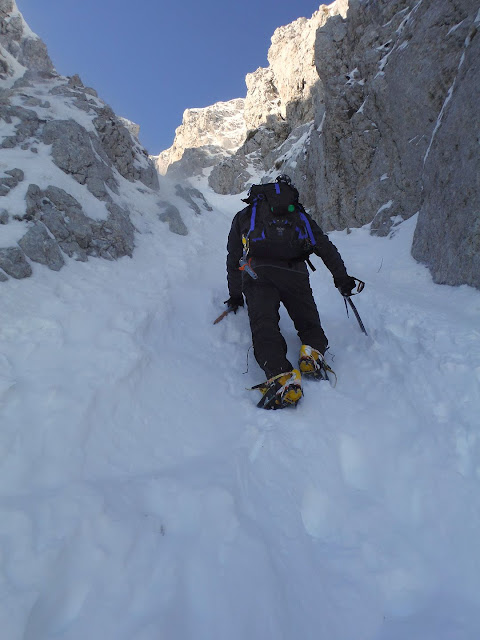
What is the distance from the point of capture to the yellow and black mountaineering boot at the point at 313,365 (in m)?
3.86

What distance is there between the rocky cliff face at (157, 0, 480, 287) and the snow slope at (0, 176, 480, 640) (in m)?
3.45

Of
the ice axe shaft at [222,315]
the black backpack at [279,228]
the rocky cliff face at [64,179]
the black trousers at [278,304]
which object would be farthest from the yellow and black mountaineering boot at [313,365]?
the rocky cliff face at [64,179]

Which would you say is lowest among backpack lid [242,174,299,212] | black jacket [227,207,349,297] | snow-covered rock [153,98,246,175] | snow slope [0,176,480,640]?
snow slope [0,176,480,640]

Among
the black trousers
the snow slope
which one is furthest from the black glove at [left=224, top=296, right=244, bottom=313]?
the snow slope

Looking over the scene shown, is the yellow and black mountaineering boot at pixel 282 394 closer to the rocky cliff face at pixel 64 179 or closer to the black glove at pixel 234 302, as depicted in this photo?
the black glove at pixel 234 302

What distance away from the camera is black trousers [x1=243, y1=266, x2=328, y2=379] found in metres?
4.18

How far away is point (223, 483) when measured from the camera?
7.68 feet

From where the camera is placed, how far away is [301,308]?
4559mm

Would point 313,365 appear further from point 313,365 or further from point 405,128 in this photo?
point 405,128

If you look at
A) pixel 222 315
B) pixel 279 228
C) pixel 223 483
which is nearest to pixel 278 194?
pixel 279 228

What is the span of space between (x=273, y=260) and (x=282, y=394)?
6.59 ft

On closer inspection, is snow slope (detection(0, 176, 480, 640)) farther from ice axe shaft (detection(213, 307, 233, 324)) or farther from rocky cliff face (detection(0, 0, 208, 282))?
rocky cliff face (detection(0, 0, 208, 282))

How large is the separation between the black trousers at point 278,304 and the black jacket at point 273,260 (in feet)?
0.31

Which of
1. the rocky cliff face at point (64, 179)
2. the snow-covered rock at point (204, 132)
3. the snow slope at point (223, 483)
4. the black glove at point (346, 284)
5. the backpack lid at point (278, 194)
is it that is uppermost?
the snow-covered rock at point (204, 132)
